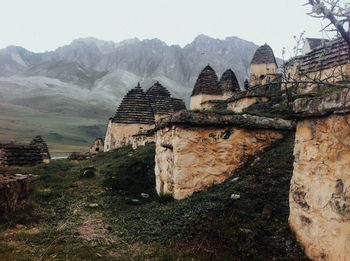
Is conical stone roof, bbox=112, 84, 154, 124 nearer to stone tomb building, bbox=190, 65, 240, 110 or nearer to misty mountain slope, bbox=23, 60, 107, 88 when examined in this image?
stone tomb building, bbox=190, 65, 240, 110

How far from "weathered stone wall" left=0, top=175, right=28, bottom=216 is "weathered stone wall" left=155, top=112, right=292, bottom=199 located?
10.5ft

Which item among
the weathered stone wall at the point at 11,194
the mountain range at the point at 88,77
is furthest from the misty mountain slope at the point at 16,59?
the weathered stone wall at the point at 11,194

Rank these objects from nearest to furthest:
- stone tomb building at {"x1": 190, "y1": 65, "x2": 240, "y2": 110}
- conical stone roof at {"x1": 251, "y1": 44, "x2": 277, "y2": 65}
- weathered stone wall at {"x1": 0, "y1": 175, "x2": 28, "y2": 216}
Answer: weathered stone wall at {"x1": 0, "y1": 175, "x2": 28, "y2": 216}, stone tomb building at {"x1": 190, "y1": 65, "x2": 240, "y2": 110}, conical stone roof at {"x1": 251, "y1": 44, "x2": 277, "y2": 65}

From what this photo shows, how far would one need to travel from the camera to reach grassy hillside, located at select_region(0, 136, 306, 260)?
3557 millimetres

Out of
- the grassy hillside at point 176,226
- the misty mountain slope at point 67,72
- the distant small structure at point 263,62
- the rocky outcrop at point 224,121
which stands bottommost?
the grassy hillside at point 176,226

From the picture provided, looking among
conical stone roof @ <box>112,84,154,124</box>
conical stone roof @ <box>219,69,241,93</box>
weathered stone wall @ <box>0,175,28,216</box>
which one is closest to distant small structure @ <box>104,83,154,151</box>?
conical stone roof @ <box>112,84,154,124</box>

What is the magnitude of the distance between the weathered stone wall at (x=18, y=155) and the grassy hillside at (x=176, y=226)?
9711 millimetres

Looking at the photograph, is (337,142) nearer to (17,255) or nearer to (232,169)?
(232,169)

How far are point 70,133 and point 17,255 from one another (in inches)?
2867

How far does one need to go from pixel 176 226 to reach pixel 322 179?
2.19 meters

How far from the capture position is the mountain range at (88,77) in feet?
254

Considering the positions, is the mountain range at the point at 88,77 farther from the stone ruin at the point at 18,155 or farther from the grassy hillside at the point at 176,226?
the grassy hillside at the point at 176,226

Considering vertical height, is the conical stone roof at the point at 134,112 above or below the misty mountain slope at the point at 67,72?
below

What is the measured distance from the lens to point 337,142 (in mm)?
2955
